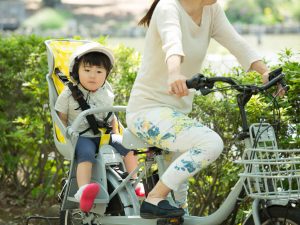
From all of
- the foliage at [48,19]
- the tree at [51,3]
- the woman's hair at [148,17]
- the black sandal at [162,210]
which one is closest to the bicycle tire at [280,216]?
the black sandal at [162,210]

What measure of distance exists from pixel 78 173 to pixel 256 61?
1.26 meters

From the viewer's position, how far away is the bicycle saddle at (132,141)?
15.1 feet

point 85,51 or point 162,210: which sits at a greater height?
point 85,51

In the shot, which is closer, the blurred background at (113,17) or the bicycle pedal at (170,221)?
the bicycle pedal at (170,221)

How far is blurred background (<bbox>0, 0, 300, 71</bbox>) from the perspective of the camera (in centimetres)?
7956

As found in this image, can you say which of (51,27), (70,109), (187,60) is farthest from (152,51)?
(51,27)

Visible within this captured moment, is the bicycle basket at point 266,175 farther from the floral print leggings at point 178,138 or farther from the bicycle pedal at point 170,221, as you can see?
the bicycle pedal at point 170,221

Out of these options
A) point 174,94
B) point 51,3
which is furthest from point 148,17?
point 51,3

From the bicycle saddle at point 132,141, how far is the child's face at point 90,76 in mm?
638

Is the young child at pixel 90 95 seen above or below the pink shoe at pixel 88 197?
above

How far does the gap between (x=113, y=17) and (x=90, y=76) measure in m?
93.8

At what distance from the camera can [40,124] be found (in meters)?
6.91

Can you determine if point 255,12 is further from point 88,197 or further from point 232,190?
point 232,190

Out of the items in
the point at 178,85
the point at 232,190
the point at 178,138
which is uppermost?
the point at 178,85
